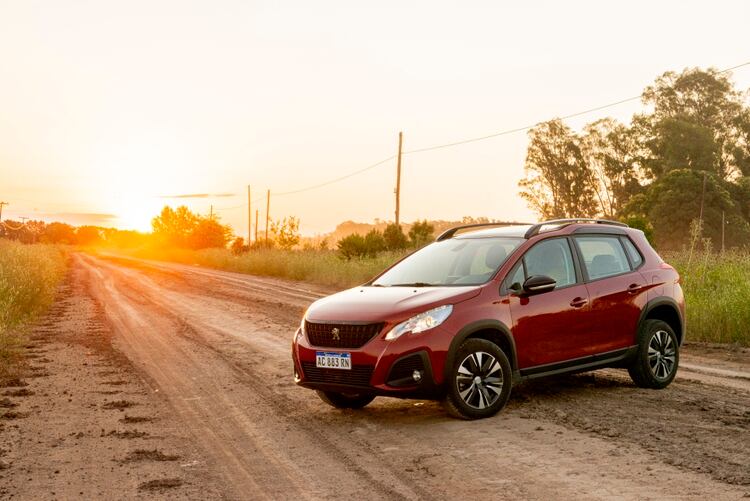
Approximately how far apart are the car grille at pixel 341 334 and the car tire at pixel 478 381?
771mm

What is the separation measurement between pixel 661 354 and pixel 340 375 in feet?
12.4

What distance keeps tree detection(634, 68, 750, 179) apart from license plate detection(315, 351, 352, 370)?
5825 cm

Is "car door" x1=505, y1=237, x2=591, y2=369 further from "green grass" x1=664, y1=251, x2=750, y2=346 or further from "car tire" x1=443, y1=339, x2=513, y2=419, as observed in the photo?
"green grass" x1=664, y1=251, x2=750, y2=346

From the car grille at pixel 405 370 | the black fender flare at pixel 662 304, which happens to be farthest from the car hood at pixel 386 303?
the black fender flare at pixel 662 304

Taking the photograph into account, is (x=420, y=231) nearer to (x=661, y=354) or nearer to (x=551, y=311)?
(x=661, y=354)

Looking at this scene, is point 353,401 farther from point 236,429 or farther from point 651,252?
point 651,252

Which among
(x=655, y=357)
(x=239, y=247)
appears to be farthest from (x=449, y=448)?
(x=239, y=247)

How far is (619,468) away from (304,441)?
2496 millimetres

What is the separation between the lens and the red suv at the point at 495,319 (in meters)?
6.93

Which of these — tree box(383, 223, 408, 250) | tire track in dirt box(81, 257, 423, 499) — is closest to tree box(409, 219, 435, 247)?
tree box(383, 223, 408, 250)

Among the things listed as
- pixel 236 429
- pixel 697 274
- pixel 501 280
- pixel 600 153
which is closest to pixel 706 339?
pixel 697 274

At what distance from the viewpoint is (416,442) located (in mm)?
6523

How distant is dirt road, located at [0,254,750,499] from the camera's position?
5.32 meters

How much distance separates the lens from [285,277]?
1417 inches
